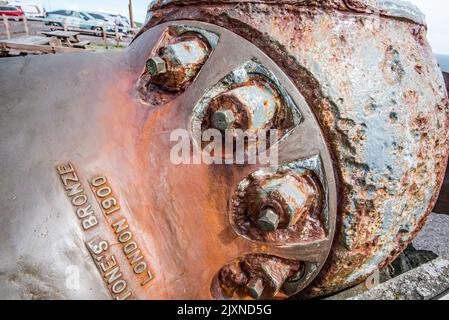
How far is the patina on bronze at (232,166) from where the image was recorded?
1161mm

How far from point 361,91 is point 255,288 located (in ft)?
2.57

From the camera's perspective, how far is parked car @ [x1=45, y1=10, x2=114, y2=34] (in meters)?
18.6

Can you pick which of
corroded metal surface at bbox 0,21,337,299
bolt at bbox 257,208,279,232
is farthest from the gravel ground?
bolt at bbox 257,208,279,232

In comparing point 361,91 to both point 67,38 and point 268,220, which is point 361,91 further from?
point 67,38

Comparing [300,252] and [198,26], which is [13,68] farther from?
[300,252]

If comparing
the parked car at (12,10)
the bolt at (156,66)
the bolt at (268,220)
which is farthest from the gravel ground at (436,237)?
the parked car at (12,10)

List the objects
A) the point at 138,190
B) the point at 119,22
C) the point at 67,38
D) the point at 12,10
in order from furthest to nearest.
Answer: the point at 12,10 → the point at 119,22 → the point at 67,38 → the point at 138,190

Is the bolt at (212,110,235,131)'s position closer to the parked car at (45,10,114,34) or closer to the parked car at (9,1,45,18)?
the parked car at (45,10,114,34)

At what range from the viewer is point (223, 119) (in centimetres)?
113

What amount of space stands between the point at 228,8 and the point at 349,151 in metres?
0.67

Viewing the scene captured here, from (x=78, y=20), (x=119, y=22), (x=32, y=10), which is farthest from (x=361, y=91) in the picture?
(x=32, y=10)

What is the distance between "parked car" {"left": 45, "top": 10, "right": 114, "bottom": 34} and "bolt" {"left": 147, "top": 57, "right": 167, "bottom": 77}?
19.1 metres

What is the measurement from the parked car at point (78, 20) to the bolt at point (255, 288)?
769 inches

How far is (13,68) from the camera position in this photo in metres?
1.45
